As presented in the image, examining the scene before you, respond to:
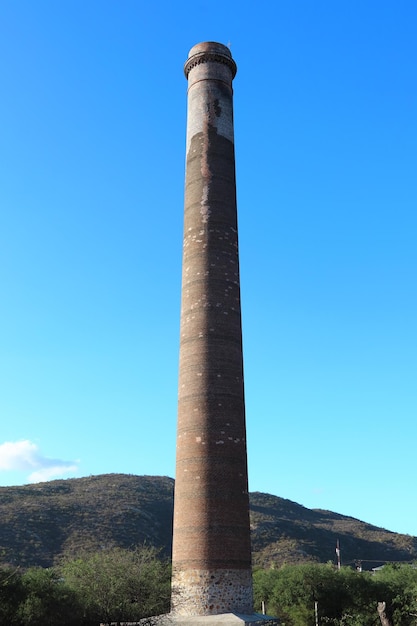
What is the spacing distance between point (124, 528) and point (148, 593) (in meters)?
31.6

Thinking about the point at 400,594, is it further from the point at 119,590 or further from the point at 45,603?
the point at 45,603

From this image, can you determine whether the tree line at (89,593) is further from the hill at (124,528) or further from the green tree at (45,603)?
the hill at (124,528)

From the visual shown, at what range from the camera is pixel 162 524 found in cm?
6091

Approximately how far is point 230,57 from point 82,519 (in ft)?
148

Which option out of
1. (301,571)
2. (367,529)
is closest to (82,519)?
(301,571)

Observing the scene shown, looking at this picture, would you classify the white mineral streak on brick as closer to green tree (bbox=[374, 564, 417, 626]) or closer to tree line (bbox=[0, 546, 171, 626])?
tree line (bbox=[0, 546, 171, 626])

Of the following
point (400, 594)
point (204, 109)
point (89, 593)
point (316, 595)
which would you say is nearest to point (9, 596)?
point (89, 593)

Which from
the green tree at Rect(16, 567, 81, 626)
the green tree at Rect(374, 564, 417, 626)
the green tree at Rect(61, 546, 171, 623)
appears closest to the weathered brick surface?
the green tree at Rect(16, 567, 81, 626)

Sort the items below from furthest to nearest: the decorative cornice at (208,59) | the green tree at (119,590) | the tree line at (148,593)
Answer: the green tree at (119,590) → the decorative cornice at (208,59) → the tree line at (148,593)

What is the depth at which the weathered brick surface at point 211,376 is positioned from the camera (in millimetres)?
16844

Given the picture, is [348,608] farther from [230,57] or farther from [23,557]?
[230,57]

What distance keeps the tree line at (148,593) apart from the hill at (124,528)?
9657mm

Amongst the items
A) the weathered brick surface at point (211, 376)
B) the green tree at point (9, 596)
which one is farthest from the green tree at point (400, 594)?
the green tree at point (9, 596)

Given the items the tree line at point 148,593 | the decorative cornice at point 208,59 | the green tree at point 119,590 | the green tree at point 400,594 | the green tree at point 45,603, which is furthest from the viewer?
the green tree at point 400,594
